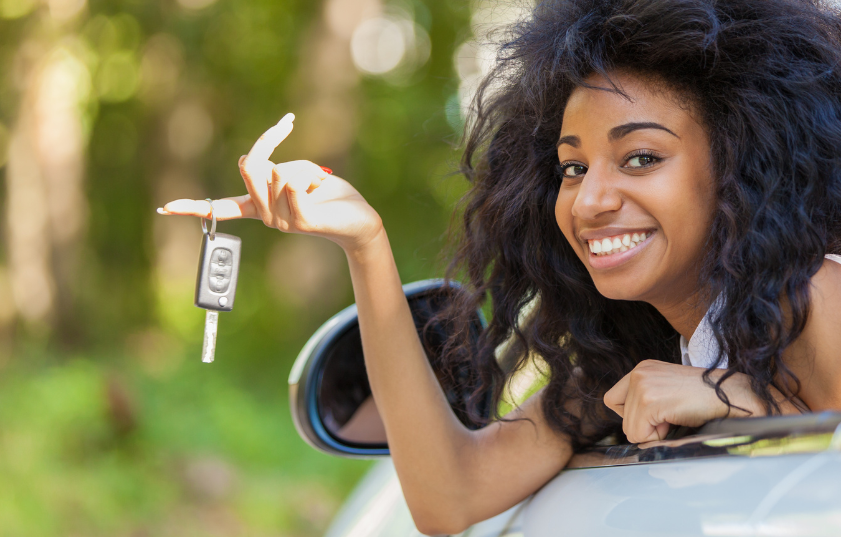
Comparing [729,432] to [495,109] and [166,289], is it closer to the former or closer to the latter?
[495,109]

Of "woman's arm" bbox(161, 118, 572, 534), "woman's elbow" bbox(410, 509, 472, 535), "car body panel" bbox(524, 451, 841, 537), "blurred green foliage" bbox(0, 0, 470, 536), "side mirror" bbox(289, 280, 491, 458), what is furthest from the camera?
"blurred green foliage" bbox(0, 0, 470, 536)

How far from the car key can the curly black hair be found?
742 millimetres

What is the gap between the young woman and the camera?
159 centimetres

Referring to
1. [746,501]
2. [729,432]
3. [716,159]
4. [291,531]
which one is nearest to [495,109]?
[716,159]

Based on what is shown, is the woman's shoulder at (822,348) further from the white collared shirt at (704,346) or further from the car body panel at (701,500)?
the car body panel at (701,500)

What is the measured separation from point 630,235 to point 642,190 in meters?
0.11

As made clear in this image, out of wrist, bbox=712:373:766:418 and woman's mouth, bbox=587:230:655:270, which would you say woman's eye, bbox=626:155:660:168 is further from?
wrist, bbox=712:373:766:418

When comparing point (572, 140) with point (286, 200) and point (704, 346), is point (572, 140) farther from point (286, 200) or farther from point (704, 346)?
point (286, 200)

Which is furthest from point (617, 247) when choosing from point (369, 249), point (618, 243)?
point (369, 249)

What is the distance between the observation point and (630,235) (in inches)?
69.3

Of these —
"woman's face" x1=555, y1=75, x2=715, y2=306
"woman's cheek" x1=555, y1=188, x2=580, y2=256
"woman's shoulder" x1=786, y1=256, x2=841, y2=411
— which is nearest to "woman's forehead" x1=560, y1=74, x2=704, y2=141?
"woman's face" x1=555, y1=75, x2=715, y2=306

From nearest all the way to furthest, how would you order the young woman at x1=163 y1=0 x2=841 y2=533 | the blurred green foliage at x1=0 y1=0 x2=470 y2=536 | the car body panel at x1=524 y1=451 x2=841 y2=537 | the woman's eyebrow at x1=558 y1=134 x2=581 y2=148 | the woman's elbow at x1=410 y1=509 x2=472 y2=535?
1. the car body panel at x1=524 y1=451 x2=841 y2=537
2. the young woman at x1=163 y1=0 x2=841 y2=533
3. the woman's eyebrow at x1=558 y1=134 x2=581 y2=148
4. the woman's elbow at x1=410 y1=509 x2=472 y2=535
5. the blurred green foliage at x1=0 y1=0 x2=470 y2=536

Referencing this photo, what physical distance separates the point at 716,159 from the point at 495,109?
0.75 m

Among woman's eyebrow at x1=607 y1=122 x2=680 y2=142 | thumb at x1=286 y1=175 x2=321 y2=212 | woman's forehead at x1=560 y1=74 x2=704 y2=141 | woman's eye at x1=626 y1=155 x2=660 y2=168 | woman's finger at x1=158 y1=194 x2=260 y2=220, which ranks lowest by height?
woman's finger at x1=158 y1=194 x2=260 y2=220
